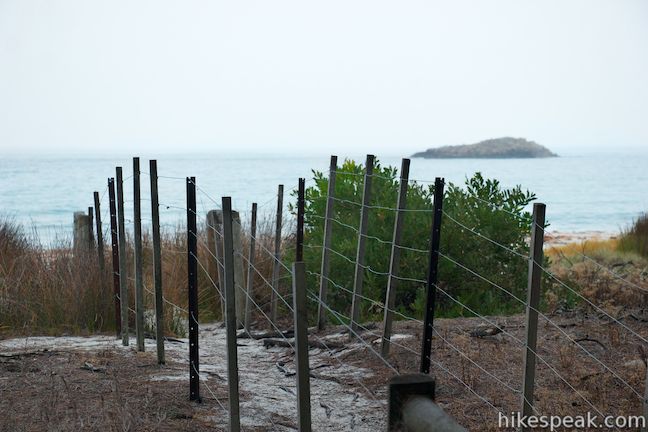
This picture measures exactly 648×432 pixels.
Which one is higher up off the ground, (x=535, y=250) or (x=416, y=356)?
(x=535, y=250)

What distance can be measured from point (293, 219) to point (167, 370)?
559cm

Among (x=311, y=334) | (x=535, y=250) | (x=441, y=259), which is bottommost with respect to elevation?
(x=311, y=334)

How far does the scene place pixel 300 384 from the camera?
355 centimetres

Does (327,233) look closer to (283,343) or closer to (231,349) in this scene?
(283,343)

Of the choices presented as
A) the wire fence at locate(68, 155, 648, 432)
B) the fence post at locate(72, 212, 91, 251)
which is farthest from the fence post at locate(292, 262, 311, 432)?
the fence post at locate(72, 212, 91, 251)

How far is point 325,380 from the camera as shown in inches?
250

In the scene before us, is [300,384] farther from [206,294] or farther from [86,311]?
[206,294]

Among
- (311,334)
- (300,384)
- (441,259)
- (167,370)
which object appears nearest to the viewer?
(300,384)

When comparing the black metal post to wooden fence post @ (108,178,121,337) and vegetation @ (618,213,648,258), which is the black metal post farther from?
vegetation @ (618,213,648,258)

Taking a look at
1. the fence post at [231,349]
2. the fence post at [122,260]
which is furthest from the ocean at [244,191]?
the fence post at [231,349]

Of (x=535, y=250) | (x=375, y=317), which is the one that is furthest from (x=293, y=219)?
(x=535, y=250)

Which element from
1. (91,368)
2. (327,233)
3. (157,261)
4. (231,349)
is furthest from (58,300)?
(231,349)

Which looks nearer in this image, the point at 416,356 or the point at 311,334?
the point at 416,356

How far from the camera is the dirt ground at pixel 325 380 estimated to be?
5.23 meters
